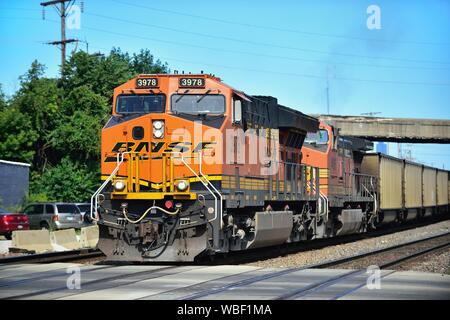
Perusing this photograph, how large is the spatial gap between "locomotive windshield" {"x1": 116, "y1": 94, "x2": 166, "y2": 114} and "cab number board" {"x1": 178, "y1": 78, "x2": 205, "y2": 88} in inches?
19.4

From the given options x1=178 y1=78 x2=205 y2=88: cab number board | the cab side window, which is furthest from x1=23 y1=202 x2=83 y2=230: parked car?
x1=178 y1=78 x2=205 y2=88: cab number board

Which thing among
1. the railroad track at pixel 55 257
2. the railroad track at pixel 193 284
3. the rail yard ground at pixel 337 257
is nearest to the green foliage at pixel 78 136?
the rail yard ground at pixel 337 257

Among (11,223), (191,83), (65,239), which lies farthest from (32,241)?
(191,83)

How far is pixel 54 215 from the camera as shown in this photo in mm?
29766

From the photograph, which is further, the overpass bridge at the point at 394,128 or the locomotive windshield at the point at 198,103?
the overpass bridge at the point at 394,128

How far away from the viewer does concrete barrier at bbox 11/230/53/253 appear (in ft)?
64.3

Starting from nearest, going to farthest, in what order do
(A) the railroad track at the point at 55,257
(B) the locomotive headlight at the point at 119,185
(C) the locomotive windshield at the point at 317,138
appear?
(B) the locomotive headlight at the point at 119,185 < (A) the railroad track at the point at 55,257 < (C) the locomotive windshield at the point at 317,138

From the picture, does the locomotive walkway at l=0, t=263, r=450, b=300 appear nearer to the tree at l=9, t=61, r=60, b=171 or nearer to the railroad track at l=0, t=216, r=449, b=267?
the railroad track at l=0, t=216, r=449, b=267

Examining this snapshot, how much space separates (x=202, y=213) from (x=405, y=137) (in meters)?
49.0

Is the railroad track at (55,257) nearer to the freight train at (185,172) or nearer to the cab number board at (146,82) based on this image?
the freight train at (185,172)

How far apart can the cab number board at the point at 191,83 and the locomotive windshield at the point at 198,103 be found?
0.64 ft

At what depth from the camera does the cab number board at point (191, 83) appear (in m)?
14.9

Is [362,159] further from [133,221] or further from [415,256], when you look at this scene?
[133,221]

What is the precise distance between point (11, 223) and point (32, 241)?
610 cm
